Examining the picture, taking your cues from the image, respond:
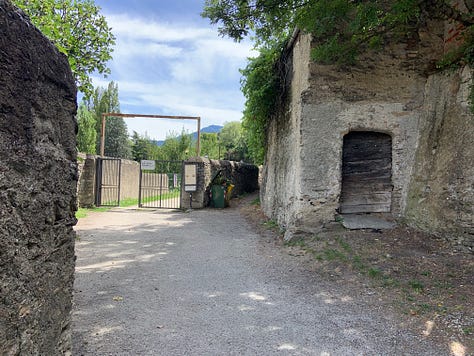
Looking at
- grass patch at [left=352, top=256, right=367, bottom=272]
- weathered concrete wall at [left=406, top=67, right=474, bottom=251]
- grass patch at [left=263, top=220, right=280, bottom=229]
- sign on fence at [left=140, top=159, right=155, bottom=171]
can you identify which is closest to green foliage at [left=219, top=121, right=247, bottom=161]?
sign on fence at [left=140, top=159, right=155, bottom=171]

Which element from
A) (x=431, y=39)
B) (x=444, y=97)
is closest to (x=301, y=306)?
(x=444, y=97)

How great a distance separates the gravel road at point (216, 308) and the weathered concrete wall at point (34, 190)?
3.43 feet

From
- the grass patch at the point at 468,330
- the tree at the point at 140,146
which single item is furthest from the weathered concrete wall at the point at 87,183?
the tree at the point at 140,146

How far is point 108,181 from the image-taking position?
524 inches

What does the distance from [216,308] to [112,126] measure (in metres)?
38.9

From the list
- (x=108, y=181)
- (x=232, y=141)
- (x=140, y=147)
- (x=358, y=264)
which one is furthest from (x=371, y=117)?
(x=140, y=147)

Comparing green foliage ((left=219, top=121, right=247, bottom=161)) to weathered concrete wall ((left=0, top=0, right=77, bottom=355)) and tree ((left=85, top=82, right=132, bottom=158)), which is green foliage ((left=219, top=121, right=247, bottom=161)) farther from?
weathered concrete wall ((left=0, top=0, right=77, bottom=355))

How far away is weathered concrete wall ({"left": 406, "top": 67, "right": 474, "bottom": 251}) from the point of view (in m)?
5.54

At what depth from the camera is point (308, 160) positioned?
6.77 meters

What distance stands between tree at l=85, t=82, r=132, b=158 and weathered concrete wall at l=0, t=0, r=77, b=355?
3677 cm

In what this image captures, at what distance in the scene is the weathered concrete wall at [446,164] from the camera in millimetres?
5539

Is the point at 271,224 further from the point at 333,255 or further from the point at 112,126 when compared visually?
the point at 112,126

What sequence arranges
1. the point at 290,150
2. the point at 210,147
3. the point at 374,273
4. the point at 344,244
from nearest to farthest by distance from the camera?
1. the point at 374,273
2. the point at 344,244
3. the point at 290,150
4. the point at 210,147

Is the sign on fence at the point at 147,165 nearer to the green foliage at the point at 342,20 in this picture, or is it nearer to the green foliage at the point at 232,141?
the green foliage at the point at 342,20
